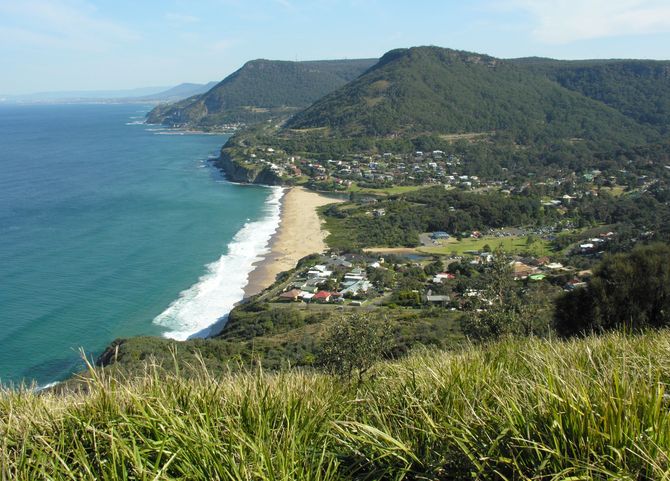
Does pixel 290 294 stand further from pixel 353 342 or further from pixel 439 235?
pixel 439 235

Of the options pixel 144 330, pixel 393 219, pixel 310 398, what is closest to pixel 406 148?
pixel 393 219

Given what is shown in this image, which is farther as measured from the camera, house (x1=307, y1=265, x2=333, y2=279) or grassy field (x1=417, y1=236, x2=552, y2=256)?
grassy field (x1=417, y1=236, x2=552, y2=256)

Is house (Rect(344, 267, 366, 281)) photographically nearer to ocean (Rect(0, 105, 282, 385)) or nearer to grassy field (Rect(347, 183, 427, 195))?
ocean (Rect(0, 105, 282, 385))

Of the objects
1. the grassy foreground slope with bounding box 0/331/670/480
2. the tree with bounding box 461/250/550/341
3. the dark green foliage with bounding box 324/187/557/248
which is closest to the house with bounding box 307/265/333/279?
the dark green foliage with bounding box 324/187/557/248

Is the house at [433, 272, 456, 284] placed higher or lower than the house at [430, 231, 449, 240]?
A: lower

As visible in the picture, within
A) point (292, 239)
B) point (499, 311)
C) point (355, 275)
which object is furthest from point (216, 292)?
point (499, 311)

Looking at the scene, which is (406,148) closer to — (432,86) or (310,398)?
(432,86)

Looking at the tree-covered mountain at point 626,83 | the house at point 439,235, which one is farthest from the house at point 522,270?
the tree-covered mountain at point 626,83

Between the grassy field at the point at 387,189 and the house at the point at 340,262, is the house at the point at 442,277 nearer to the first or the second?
the house at the point at 340,262
